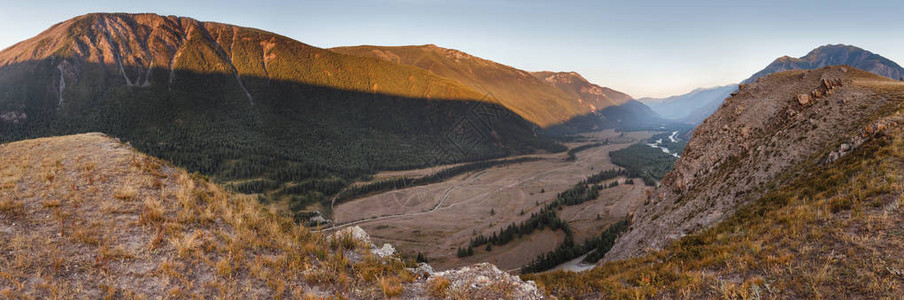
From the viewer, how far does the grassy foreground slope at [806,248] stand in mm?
7758

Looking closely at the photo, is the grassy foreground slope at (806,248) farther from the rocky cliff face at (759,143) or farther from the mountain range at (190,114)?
the mountain range at (190,114)

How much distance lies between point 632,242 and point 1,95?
256m

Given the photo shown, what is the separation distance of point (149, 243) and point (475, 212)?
81415mm

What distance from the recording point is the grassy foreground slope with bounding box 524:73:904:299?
776cm

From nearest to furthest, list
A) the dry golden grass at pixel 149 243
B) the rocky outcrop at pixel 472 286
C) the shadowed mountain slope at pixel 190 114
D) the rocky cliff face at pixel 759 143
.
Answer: the dry golden grass at pixel 149 243 < the rocky outcrop at pixel 472 286 < the rocky cliff face at pixel 759 143 < the shadowed mountain slope at pixel 190 114

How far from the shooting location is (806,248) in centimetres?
930

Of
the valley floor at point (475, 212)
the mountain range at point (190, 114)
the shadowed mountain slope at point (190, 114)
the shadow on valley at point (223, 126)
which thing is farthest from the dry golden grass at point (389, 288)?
the shadowed mountain slope at point (190, 114)

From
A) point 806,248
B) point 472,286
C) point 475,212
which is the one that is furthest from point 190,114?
point 806,248

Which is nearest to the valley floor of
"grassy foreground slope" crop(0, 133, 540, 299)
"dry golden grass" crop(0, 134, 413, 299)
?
"grassy foreground slope" crop(0, 133, 540, 299)

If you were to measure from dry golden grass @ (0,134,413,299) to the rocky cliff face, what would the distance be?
19016 mm

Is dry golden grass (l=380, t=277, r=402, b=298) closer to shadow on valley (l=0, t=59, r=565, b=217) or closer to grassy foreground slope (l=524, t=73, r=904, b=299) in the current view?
grassy foreground slope (l=524, t=73, r=904, b=299)

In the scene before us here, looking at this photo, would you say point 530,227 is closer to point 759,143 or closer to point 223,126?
point 759,143

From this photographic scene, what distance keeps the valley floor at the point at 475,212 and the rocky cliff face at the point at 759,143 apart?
11.3m

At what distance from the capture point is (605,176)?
128 meters
